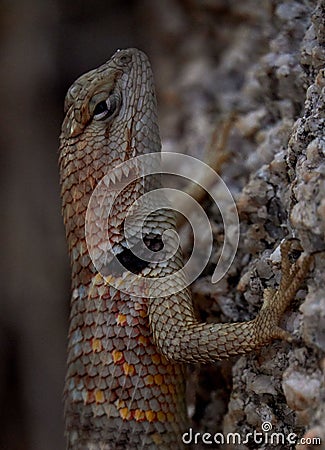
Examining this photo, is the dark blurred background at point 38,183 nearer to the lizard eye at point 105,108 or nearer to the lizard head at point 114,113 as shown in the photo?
the lizard head at point 114,113

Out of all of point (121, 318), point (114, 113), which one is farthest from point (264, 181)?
point (121, 318)

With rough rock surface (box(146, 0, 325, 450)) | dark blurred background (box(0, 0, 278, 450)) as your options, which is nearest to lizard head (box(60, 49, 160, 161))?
rough rock surface (box(146, 0, 325, 450))

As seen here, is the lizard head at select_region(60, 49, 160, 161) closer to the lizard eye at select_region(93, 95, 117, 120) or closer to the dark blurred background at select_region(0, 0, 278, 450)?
the lizard eye at select_region(93, 95, 117, 120)

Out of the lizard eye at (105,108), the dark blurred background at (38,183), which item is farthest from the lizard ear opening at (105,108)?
the dark blurred background at (38,183)

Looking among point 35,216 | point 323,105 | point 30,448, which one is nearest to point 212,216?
point 323,105

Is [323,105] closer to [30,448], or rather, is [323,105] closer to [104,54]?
[104,54]

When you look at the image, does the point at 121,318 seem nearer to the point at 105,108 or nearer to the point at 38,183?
the point at 105,108
